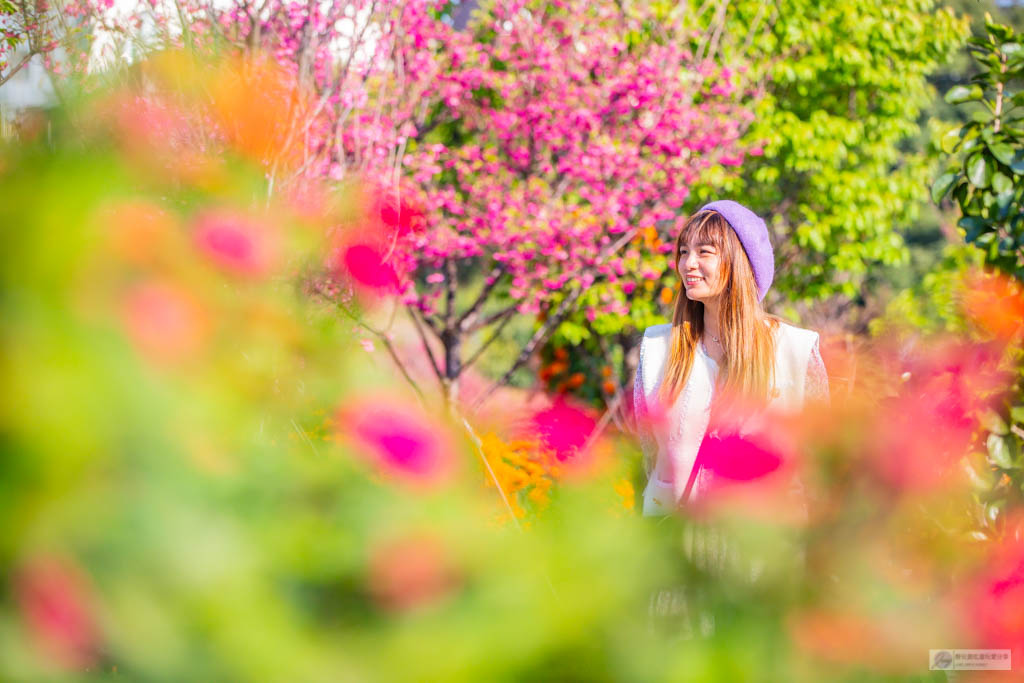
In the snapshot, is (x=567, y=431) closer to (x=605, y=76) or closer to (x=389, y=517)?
(x=389, y=517)

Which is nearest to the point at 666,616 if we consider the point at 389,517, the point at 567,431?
the point at 389,517

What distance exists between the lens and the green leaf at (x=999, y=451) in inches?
112

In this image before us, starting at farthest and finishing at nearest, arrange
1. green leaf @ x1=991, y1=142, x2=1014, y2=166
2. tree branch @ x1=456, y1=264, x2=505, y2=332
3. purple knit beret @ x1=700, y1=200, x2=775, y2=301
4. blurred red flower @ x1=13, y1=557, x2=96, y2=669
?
tree branch @ x1=456, y1=264, x2=505, y2=332 → green leaf @ x1=991, y1=142, x2=1014, y2=166 → purple knit beret @ x1=700, y1=200, x2=775, y2=301 → blurred red flower @ x1=13, y1=557, x2=96, y2=669

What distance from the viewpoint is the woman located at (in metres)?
2.12

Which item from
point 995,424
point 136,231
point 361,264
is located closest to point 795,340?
point 995,424

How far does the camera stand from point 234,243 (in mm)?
655

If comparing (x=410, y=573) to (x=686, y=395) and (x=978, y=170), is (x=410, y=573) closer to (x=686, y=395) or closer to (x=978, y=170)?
(x=686, y=395)

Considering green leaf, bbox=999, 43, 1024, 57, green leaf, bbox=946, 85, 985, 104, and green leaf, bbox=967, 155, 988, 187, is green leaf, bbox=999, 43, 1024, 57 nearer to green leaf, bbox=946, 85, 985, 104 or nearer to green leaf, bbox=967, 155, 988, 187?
green leaf, bbox=946, 85, 985, 104

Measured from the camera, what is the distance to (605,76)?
6930 mm

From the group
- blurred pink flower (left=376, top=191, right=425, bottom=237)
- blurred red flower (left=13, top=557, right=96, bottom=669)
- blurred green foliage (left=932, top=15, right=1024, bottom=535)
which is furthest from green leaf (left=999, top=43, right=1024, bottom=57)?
blurred red flower (left=13, top=557, right=96, bottom=669)

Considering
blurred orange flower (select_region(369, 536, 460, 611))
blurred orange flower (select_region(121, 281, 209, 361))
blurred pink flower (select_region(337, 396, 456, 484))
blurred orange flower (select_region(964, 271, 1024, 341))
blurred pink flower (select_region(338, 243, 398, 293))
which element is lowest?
blurred orange flower (select_region(964, 271, 1024, 341))

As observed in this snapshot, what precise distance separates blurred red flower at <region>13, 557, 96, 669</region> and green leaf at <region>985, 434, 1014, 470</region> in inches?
116

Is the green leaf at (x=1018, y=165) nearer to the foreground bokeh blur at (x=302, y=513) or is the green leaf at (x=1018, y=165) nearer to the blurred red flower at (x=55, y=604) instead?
the foreground bokeh blur at (x=302, y=513)

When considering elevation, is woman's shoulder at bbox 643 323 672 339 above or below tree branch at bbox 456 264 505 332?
above
